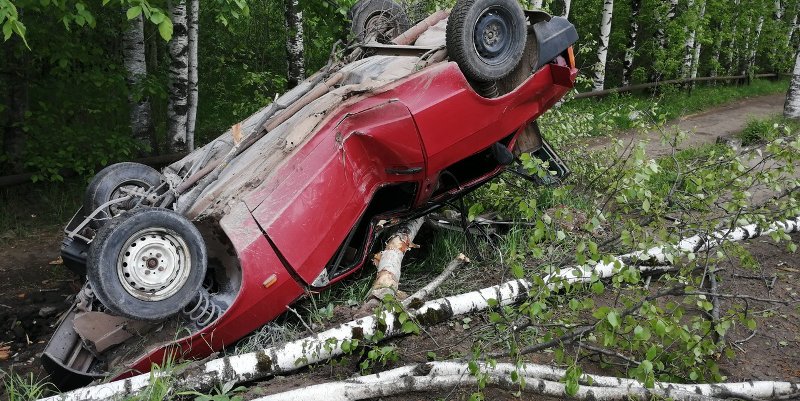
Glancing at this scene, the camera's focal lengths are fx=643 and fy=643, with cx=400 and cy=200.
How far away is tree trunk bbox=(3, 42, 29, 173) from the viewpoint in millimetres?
7273

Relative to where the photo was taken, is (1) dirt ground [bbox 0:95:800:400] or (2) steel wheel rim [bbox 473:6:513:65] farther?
(2) steel wheel rim [bbox 473:6:513:65]

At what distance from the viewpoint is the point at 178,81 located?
26.1 ft

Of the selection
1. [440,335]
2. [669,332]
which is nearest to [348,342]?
[440,335]

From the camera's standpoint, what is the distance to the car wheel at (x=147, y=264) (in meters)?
3.21

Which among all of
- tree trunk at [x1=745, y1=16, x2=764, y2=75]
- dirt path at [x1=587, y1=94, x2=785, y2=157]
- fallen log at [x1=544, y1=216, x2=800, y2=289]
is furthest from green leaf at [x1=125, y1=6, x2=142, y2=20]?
tree trunk at [x1=745, y1=16, x2=764, y2=75]

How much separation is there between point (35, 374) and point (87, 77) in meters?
4.16

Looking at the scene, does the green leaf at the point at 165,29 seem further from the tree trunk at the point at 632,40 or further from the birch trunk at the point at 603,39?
the tree trunk at the point at 632,40

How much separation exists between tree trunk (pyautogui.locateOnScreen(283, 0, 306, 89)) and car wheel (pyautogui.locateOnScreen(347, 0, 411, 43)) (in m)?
2.84

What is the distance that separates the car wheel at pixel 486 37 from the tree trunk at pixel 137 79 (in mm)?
4461

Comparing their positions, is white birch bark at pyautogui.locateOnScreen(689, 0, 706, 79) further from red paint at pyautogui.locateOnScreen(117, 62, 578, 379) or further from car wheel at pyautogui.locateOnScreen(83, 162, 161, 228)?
car wheel at pyautogui.locateOnScreen(83, 162, 161, 228)

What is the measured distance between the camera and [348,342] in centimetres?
341

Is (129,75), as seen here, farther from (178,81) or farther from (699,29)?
(699,29)

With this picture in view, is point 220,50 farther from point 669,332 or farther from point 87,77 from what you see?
point 669,332

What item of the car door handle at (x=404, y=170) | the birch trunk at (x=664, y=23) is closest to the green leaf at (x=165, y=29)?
the car door handle at (x=404, y=170)
